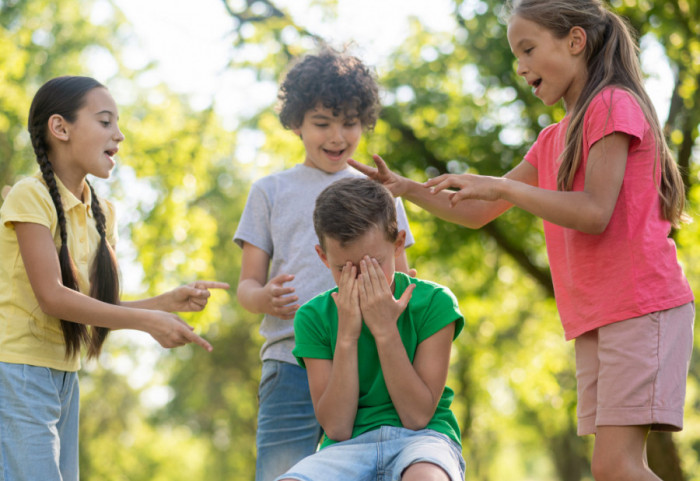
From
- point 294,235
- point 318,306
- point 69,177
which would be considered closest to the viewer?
point 318,306

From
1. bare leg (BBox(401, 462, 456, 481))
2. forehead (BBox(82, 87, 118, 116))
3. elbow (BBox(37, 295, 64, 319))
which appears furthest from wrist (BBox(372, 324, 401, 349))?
forehead (BBox(82, 87, 118, 116))

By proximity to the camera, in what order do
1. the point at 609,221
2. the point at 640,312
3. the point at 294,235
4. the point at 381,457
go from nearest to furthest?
the point at 381,457 → the point at 640,312 → the point at 609,221 → the point at 294,235

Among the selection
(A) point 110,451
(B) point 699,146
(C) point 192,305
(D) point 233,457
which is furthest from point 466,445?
(C) point 192,305

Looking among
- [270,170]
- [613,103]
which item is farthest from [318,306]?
[270,170]

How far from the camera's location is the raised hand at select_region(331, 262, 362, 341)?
2.71m

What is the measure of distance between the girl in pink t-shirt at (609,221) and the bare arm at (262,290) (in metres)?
0.78

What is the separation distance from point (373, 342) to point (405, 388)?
27cm

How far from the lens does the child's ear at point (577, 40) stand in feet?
9.80

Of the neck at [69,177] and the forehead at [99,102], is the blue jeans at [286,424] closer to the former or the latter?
the neck at [69,177]

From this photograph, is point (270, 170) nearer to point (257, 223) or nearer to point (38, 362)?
point (257, 223)

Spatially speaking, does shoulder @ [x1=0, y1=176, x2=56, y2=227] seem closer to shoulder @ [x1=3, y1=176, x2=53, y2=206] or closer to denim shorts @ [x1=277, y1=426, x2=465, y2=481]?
shoulder @ [x1=3, y1=176, x2=53, y2=206]

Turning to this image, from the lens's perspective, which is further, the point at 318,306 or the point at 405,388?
the point at 318,306

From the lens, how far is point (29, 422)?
2840mm

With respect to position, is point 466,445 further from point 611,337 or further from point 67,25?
point 611,337
